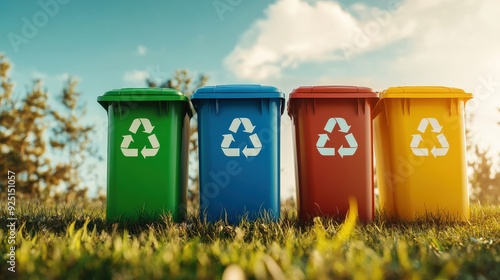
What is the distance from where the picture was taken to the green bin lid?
4805mm

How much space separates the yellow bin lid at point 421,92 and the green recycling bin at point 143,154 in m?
2.14

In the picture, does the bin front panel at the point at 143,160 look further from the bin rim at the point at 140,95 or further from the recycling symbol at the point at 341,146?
the recycling symbol at the point at 341,146

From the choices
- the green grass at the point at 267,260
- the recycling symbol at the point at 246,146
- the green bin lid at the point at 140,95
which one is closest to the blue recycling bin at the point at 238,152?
the recycling symbol at the point at 246,146

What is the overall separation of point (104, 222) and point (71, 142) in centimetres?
1580

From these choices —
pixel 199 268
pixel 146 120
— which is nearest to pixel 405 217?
pixel 146 120

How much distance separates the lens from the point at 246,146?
15.5 ft

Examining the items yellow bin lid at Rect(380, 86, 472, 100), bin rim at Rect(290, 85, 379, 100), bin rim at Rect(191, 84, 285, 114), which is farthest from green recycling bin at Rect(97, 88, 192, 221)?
yellow bin lid at Rect(380, 86, 472, 100)

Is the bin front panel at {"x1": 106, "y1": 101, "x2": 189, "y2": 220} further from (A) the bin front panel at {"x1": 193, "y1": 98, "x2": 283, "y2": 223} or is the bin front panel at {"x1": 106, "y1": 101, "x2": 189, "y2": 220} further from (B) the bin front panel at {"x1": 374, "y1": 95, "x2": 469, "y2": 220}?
(B) the bin front panel at {"x1": 374, "y1": 95, "x2": 469, "y2": 220}

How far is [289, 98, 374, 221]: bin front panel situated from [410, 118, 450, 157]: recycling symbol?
19.7 inches

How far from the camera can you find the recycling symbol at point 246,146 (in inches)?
185

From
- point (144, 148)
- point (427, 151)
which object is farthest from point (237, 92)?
point (427, 151)

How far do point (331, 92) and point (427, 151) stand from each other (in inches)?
46.3

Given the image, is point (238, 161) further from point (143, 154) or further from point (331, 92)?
point (331, 92)

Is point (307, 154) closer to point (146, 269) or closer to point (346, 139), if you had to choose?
point (346, 139)
